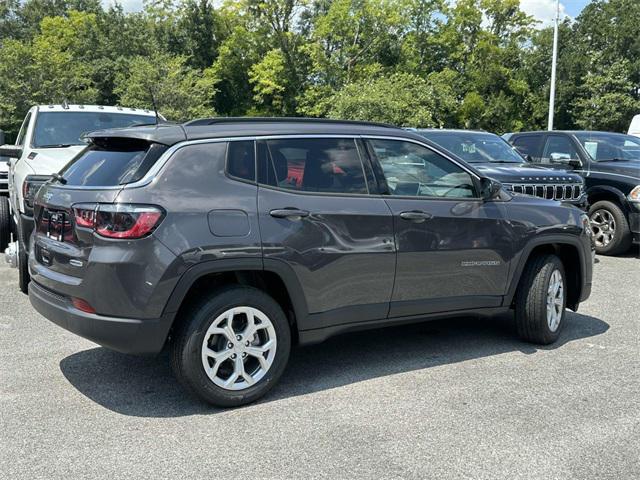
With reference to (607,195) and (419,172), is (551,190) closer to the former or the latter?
(607,195)

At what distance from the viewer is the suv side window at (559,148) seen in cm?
1094

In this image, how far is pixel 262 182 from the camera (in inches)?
165

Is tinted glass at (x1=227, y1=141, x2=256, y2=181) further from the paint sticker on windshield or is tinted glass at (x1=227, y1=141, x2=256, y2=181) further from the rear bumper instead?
the paint sticker on windshield

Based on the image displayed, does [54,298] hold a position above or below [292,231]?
below

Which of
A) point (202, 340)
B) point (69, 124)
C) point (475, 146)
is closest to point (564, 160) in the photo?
point (475, 146)

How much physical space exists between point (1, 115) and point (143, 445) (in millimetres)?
37480

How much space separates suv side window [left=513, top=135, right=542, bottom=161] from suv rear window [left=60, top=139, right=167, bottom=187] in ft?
28.6

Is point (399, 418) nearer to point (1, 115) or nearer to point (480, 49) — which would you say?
point (1, 115)

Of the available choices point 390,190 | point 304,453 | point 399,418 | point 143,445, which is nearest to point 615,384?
point 399,418

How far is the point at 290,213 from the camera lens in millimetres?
4176

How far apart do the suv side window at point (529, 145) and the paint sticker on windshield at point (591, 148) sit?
839 mm

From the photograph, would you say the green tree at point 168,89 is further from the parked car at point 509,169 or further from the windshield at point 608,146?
the parked car at point 509,169

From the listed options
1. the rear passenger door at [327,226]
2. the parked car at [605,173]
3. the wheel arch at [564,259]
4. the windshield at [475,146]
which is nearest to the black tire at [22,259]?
the rear passenger door at [327,226]

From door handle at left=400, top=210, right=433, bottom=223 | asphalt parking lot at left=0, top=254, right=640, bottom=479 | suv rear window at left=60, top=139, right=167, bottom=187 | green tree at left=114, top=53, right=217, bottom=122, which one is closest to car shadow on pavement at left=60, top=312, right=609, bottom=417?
asphalt parking lot at left=0, top=254, right=640, bottom=479
